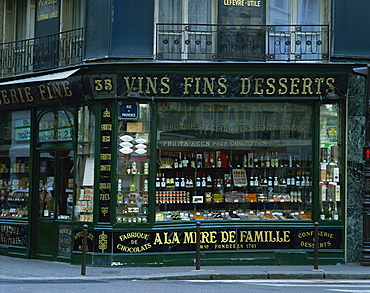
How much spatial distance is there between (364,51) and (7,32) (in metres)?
9.39

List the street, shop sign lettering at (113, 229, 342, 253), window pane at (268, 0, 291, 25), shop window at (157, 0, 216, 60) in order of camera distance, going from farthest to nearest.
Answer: window pane at (268, 0, 291, 25), shop window at (157, 0, 216, 60), shop sign lettering at (113, 229, 342, 253), the street

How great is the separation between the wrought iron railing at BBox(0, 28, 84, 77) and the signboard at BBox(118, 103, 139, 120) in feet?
5.57

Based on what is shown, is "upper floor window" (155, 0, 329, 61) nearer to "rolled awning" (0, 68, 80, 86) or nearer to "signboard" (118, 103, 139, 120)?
"signboard" (118, 103, 139, 120)

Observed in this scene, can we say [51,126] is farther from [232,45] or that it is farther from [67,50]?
[232,45]

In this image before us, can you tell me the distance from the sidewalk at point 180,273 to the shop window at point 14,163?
2.67 metres

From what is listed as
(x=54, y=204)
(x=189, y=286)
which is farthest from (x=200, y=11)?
(x=189, y=286)

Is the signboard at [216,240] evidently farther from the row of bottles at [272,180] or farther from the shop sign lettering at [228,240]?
the row of bottles at [272,180]

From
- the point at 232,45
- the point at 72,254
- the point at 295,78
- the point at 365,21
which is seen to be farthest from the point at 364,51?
the point at 72,254

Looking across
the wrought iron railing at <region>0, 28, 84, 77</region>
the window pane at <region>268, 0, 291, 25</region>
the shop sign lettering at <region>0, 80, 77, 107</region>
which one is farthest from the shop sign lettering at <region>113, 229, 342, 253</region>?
the window pane at <region>268, 0, 291, 25</region>

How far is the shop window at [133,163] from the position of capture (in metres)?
15.8

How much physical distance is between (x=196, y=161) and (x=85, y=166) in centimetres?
264

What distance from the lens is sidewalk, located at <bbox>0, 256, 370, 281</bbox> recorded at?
13.8m

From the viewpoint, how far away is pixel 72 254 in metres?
16.0

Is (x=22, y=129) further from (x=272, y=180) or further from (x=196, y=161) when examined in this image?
(x=272, y=180)
